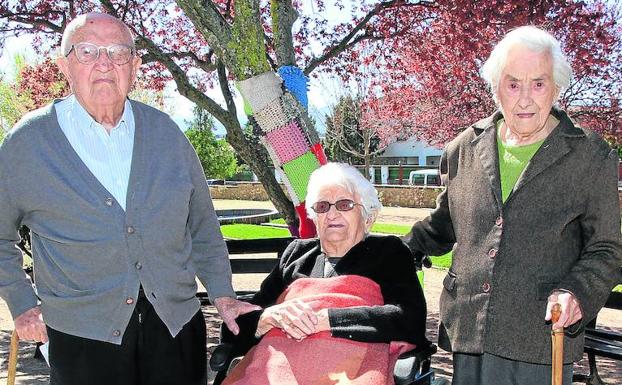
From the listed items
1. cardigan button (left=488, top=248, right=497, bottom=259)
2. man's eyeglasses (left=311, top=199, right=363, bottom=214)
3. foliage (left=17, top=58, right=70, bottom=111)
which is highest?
foliage (left=17, top=58, right=70, bottom=111)

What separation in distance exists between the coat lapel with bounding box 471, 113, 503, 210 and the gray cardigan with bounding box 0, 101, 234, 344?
3.65 ft

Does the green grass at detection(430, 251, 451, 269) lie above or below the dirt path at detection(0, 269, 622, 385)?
above

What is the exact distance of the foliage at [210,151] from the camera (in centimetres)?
3916

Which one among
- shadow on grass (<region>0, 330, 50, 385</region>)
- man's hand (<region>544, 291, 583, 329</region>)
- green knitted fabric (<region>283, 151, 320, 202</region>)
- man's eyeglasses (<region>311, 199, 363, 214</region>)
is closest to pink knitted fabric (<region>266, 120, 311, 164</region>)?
green knitted fabric (<region>283, 151, 320, 202</region>)

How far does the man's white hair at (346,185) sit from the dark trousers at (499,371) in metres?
0.79

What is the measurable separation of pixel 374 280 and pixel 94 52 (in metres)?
→ 1.45

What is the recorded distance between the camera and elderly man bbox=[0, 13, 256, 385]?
7.93 ft

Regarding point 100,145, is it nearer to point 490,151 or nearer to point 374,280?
point 374,280

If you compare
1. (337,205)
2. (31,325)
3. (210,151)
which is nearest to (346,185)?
(337,205)

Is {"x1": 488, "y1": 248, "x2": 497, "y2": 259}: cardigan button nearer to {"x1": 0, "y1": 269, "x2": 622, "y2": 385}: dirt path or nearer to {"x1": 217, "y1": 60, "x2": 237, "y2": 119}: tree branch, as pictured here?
{"x1": 0, "y1": 269, "x2": 622, "y2": 385}: dirt path

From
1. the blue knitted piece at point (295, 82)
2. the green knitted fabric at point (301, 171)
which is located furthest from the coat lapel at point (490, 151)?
the blue knitted piece at point (295, 82)

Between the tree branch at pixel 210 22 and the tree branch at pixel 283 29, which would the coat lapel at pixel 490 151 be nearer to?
the tree branch at pixel 283 29

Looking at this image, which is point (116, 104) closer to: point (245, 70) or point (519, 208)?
point (519, 208)

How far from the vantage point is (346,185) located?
311 cm
